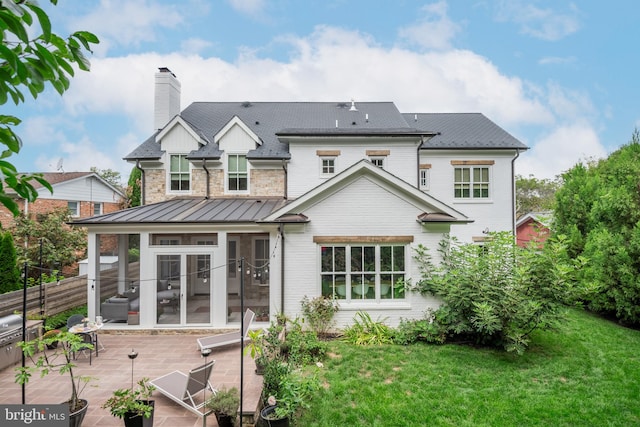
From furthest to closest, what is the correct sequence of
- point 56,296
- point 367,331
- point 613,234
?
point 613,234 → point 56,296 → point 367,331

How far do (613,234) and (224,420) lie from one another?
1600cm

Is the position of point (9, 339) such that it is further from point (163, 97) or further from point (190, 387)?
point (163, 97)

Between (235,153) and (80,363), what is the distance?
1014 cm

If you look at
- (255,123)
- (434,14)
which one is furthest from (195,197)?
(434,14)

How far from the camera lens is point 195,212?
12.8m

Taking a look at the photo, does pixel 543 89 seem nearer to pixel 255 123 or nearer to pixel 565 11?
pixel 565 11

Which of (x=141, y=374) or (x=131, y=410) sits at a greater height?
(x=131, y=410)

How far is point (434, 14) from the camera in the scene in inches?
690

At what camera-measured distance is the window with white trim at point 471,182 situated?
57.0ft

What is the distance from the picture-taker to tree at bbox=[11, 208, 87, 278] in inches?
744

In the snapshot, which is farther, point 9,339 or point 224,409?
point 9,339

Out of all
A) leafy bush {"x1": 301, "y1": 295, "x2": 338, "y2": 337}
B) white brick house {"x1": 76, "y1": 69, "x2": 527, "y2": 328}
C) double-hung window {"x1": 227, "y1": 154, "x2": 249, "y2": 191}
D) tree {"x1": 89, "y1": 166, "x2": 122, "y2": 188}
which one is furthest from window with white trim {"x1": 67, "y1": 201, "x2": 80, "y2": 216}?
tree {"x1": 89, "y1": 166, "x2": 122, "y2": 188}
